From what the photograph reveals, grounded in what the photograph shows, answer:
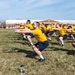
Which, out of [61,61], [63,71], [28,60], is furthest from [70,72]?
[28,60]

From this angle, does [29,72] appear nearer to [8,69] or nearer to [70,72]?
[8,69]

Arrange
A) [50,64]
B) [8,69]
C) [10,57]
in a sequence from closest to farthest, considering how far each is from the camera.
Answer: [8,69], [50,64], [10,57]

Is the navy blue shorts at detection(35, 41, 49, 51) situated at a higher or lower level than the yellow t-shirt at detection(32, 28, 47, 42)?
lower

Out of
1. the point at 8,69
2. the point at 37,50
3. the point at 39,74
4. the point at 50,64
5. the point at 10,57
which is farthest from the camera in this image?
the point at 10,57

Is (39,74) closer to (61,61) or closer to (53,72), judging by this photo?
(53,72)

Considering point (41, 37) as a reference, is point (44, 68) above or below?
below

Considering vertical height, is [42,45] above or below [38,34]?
below

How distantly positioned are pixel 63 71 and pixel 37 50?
81.1 inches

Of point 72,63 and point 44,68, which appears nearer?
point 44,68

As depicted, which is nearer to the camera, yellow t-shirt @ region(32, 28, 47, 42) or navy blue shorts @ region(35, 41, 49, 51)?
yellow t-shirt @ region(32, 28, 47, 42)

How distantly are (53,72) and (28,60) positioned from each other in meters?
2.10

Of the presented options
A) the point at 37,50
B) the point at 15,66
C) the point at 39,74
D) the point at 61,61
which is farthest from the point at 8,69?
the point at 61,61

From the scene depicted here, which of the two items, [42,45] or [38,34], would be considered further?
[42,45]

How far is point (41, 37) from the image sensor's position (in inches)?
421
